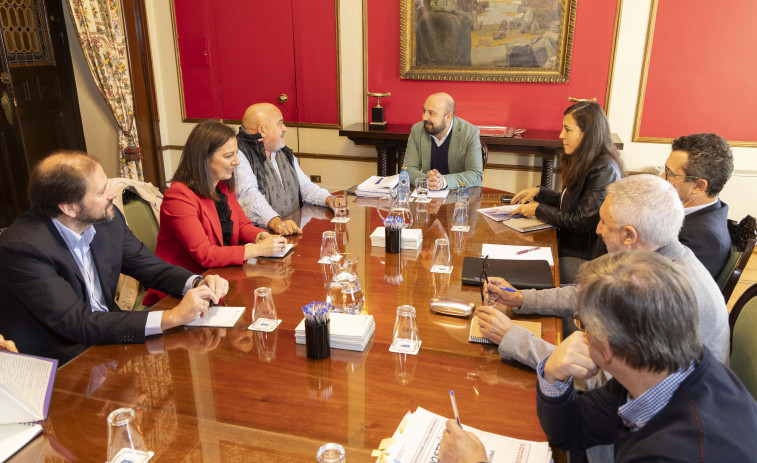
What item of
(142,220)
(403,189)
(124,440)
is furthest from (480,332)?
(142,220)

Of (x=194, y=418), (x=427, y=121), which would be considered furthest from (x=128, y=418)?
(x=427, y=121)

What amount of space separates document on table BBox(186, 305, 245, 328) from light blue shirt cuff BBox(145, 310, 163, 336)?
0.09m

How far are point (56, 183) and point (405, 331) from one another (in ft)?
3.92

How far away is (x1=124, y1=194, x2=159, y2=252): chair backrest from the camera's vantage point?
8.44 feet

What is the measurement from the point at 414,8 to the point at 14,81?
3.34 meters

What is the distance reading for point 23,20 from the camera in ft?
14.5

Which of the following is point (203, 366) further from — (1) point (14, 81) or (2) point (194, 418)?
(1) point (14, 81)

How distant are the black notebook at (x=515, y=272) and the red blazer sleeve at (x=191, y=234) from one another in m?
0.89

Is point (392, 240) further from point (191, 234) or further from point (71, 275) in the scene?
point (71, 275)

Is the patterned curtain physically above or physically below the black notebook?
above

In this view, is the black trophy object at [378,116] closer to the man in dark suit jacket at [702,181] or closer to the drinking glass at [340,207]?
the drinking glass at [340,207]

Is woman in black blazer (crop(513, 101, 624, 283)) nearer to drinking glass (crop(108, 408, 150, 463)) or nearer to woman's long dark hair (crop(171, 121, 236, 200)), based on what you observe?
woman's long dark hair (crop(171, 121, 236, 200))

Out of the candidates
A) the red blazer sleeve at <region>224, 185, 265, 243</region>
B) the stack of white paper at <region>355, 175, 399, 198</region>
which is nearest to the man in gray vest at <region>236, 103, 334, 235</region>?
the red blazer sleeve at <region>224, 185, 265, 243</region>

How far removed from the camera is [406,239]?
7.51 ft
